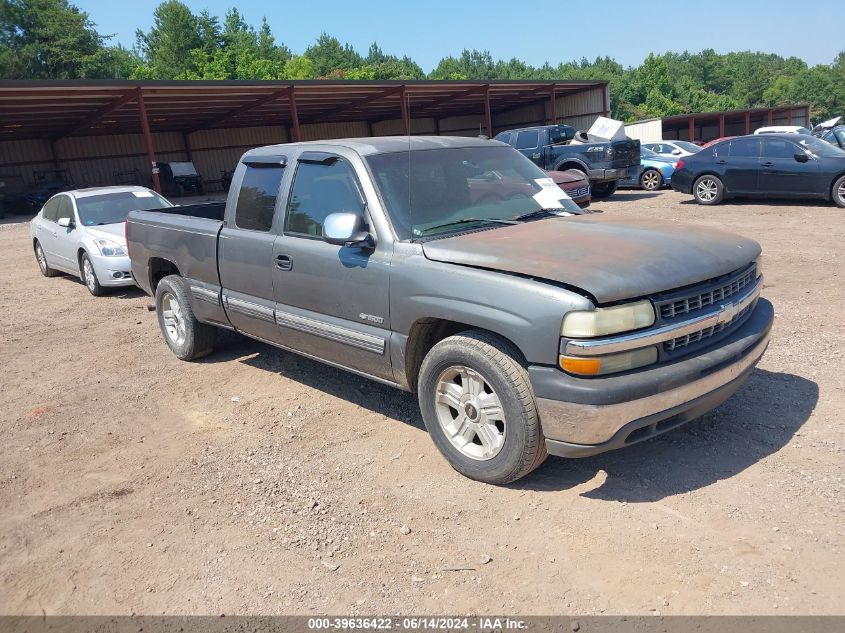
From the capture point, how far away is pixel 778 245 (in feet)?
33.1

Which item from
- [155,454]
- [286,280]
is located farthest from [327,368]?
[155,454]

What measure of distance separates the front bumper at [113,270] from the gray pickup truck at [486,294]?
458 cm

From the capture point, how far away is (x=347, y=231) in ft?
13.0

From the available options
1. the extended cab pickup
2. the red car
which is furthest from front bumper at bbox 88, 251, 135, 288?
the extended cab pickup

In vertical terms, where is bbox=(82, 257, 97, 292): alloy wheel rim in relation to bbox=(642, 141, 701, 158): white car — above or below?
below

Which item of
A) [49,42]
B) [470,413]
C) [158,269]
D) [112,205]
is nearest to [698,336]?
[470,413]

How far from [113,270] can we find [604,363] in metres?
8.14

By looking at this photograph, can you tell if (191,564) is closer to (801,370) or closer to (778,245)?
(801,370)

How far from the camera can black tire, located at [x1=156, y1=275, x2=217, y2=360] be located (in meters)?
6.04

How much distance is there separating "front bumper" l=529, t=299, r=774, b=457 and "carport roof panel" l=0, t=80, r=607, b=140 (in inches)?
629

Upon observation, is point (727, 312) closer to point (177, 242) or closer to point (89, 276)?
point (177, 242)

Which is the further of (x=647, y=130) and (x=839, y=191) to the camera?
(x=647, y=130)

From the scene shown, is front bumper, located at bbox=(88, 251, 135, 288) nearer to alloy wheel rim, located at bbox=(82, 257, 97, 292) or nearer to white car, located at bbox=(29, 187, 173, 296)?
white car, located at bbox=(29, 187, 173, 296)

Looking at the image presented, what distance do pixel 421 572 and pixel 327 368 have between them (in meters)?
3.06
